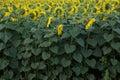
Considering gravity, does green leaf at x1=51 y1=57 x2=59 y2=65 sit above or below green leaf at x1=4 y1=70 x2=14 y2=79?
above

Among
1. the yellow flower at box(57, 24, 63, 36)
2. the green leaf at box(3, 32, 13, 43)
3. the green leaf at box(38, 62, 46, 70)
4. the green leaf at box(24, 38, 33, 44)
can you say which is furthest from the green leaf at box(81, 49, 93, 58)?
the green leaf at box(3, 32, 13, 43)

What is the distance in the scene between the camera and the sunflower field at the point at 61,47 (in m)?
4.27

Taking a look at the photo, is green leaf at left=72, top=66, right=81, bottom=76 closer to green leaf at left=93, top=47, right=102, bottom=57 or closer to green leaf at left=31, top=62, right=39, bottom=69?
green leaf at left=93, top=47, right=102, bottom=57

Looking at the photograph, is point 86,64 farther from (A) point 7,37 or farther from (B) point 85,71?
(A) point 7,37

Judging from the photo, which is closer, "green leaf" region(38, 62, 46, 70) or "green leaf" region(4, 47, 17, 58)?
"green leaf" region(38, 62, 46, 70)

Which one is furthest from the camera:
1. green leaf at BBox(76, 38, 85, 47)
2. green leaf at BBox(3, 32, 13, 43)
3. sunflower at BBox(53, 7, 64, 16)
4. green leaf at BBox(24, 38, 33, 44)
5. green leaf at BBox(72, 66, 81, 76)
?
sunflower at BBox(53, 7, 64, 16)

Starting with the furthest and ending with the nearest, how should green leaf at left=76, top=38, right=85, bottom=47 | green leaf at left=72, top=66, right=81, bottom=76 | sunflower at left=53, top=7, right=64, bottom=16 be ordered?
sunflower at left=53, top=7, right=64, bottom=16
green leaf at left=72, top=66, right=81, bottom=76
green leaf at left=76, top=38, right=85, bottom=47

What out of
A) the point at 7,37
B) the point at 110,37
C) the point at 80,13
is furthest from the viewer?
the point at 80,13

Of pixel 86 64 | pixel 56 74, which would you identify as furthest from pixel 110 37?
pixel 56 74

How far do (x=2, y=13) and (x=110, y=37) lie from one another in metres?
1.56

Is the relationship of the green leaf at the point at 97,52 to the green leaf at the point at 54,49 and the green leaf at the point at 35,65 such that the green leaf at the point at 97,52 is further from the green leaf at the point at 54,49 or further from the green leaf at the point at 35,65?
the green leaf at the point at 35,65

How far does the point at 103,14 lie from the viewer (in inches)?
180

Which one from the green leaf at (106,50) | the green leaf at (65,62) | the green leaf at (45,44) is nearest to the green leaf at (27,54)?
the green leaf at (45,44)

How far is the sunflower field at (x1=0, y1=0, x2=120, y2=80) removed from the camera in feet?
14.0
